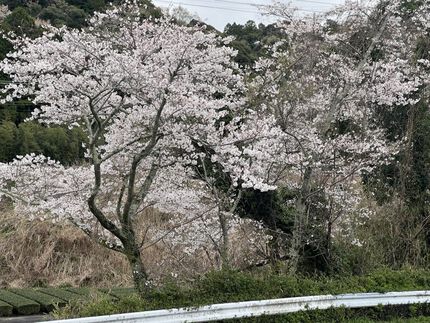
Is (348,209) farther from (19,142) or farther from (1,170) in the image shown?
(19,142)

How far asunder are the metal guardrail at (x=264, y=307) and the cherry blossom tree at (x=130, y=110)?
162 cm

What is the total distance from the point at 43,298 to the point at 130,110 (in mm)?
6718

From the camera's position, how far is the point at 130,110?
9727mm

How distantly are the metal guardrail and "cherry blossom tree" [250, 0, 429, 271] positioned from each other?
2.42m

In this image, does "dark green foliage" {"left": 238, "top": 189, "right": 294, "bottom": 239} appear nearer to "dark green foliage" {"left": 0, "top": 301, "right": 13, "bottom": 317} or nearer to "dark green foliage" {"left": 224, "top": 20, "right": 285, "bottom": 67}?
"dark green foliage" {"left": 224, "top": 20, "right": 285, "bottom": 67}

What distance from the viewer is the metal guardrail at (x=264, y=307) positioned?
653 centimetres

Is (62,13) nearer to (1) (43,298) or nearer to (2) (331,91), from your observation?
(1) (43,298)

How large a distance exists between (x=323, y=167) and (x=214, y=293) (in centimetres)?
476

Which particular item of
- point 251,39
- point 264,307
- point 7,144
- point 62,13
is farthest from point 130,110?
point 62,13

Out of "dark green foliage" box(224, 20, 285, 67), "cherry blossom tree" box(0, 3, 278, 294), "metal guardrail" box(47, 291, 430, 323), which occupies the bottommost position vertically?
"metal guardrail" box(47, 291, 430, 323)

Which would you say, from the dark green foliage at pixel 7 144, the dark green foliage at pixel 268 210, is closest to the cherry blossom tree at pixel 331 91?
the dark green foliage at pixel 268 210

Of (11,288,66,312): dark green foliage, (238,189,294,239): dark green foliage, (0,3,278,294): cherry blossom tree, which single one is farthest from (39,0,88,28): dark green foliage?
(238,189,294,239): dark green foliage

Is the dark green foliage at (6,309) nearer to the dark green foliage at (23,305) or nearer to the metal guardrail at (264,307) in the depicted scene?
the dark green foliage at (23,305)

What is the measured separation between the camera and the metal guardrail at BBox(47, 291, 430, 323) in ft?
21.4
